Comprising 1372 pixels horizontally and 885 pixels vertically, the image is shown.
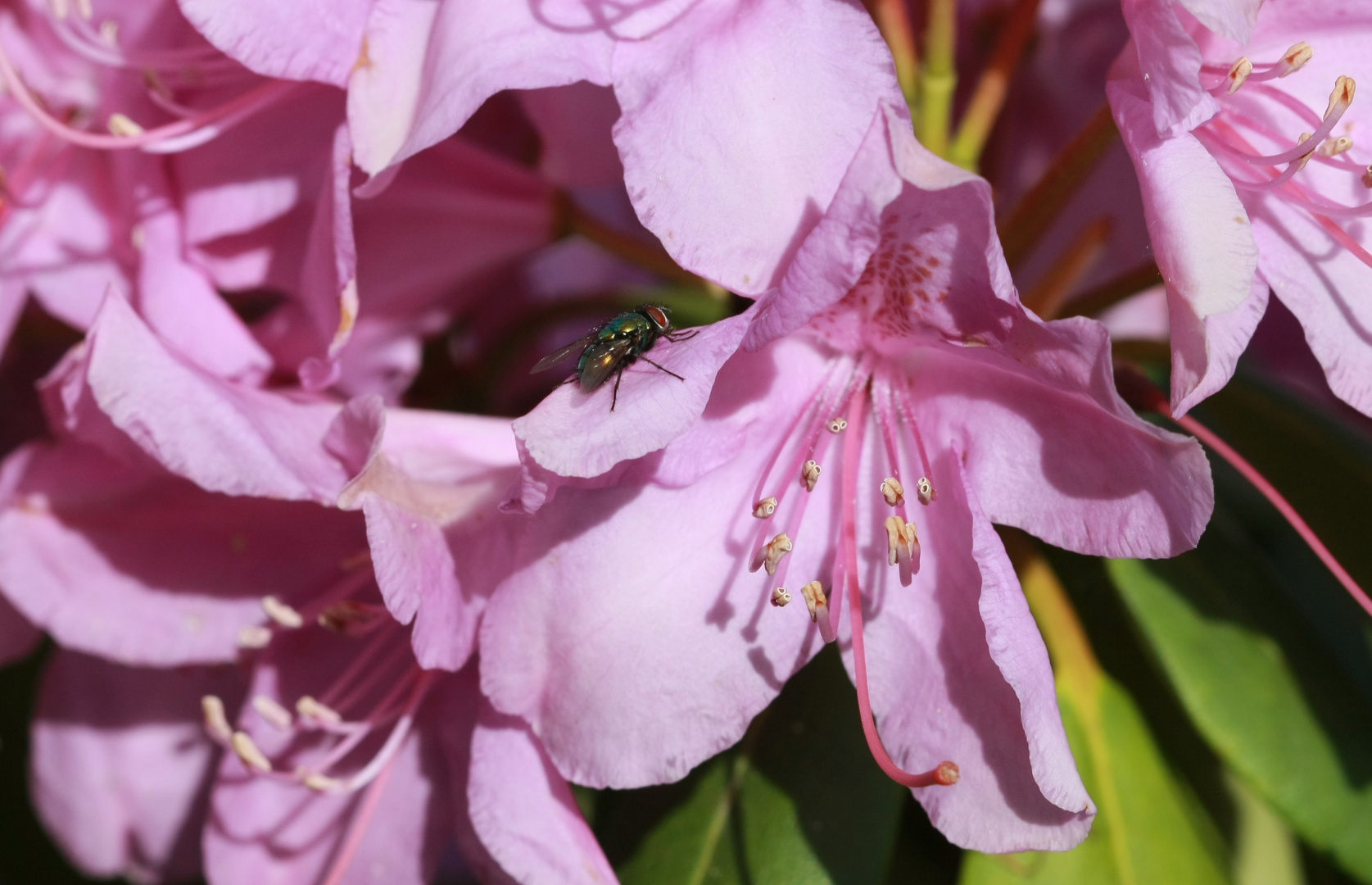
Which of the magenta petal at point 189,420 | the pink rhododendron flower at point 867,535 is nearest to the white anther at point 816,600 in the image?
the pink rhododendron flower at point 867,535

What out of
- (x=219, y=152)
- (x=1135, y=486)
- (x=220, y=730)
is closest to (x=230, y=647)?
(x=220, y=730)

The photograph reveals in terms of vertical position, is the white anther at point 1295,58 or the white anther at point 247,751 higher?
the white anther at point 1295,58

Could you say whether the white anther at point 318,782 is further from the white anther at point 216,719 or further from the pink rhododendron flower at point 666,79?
the pink rhododendron flower at point 666,79

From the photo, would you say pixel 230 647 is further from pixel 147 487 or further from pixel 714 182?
pixel 714 182

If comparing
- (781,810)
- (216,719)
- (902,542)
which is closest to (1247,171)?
(902,542)

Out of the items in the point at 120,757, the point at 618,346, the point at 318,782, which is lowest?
the point at 120,757

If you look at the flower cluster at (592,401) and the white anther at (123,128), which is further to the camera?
the white anther at (123,128)

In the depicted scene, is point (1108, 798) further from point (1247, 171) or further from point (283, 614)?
point (283, 614)
